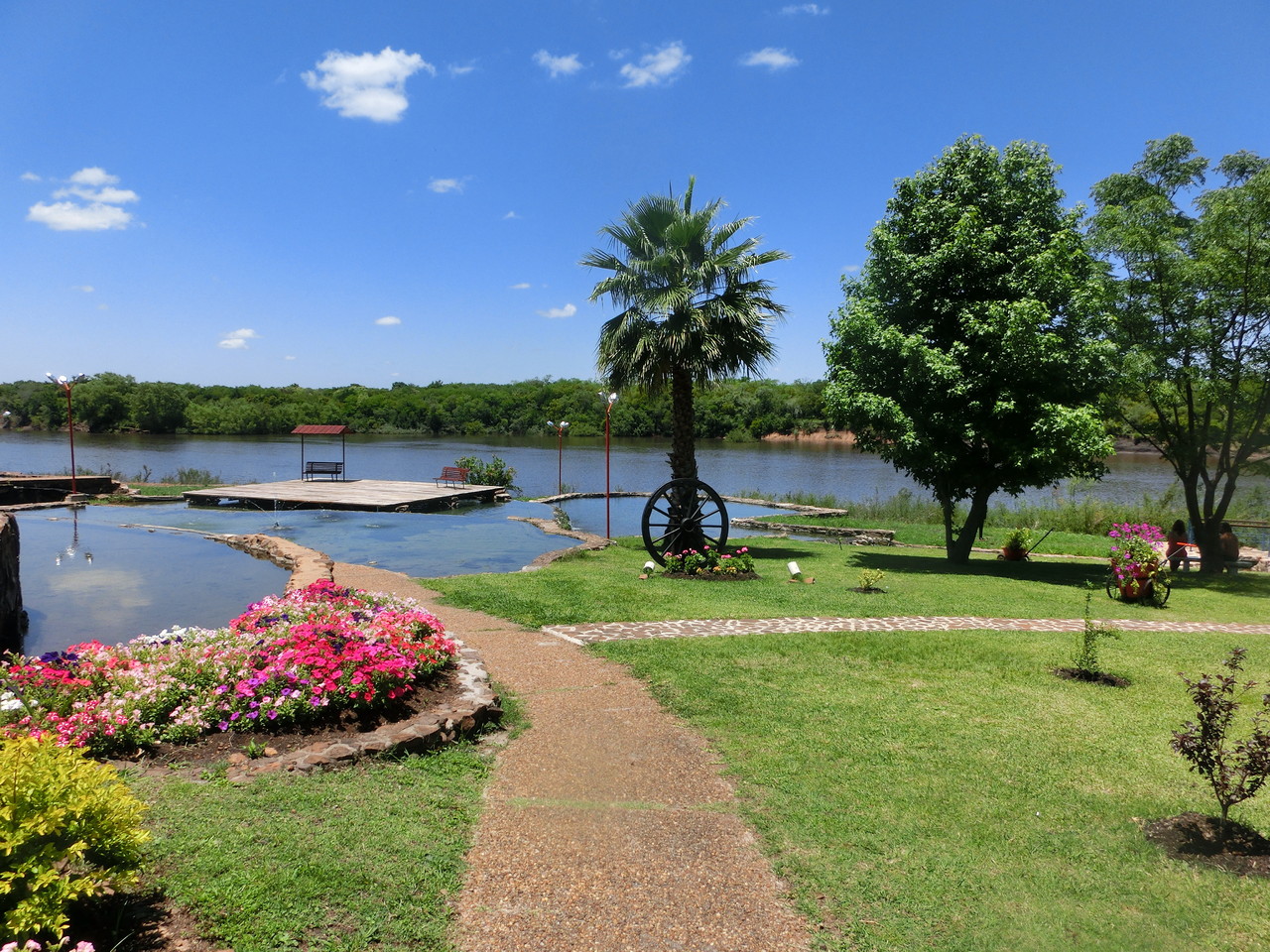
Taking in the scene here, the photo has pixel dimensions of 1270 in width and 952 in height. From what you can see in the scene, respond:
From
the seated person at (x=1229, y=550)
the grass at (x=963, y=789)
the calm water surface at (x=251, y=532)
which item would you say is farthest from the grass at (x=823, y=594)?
the calm water surface at (x=251, y=532)

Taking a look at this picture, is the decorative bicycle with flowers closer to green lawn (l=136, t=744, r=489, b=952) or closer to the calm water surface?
the calm water surface

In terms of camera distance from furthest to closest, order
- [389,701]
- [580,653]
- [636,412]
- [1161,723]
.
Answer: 1. [636,412]
2. [580,653]
3. [1161,723]
4. [389,701]

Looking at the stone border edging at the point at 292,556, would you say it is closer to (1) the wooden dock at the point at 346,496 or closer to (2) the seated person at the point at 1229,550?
(1) the wooden dock at the point at 346,496

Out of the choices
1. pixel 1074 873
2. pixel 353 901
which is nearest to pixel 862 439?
pixel 1074 873

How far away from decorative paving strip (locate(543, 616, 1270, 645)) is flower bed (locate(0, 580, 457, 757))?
286 centimetres

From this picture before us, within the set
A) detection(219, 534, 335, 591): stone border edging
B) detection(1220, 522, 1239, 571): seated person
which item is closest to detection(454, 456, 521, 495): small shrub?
detection(219, 534, 335, 591): stone border edging

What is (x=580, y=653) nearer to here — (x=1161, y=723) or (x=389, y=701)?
(x=389, y=701)

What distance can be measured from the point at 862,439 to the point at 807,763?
11.3 m

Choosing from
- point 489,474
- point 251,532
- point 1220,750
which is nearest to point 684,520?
point 1220,750

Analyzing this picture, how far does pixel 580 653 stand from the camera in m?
7.76

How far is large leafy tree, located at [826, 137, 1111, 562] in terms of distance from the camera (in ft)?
44.1

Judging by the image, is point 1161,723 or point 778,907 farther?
point 1161,723

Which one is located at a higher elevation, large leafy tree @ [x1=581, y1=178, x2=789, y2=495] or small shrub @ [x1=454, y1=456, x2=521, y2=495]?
large leafy tree @ [x1=581, y1=178, x2=789, y2=495]

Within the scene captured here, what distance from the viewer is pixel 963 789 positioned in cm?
456
